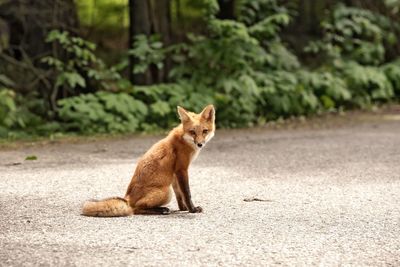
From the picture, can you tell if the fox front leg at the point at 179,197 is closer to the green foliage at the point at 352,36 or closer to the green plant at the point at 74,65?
the green plant at the point at 74,65

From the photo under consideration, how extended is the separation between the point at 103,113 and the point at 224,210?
6809mm

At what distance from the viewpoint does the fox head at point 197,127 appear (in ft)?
20.8

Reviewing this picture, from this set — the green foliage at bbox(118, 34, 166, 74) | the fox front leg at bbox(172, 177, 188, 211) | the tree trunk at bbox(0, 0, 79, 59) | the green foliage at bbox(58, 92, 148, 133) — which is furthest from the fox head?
the tree trunk at bbox(0, 0, 79, 59)

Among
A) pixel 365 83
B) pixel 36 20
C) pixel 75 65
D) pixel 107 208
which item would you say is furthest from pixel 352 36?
pixel 107 208

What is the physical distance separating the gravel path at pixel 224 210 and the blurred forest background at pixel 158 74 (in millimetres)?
1820

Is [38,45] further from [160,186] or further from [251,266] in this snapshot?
[251,266]

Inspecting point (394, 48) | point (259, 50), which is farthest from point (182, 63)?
point (394, 48)

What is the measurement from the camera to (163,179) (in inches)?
247

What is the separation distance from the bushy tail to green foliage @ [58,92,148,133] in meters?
6.71

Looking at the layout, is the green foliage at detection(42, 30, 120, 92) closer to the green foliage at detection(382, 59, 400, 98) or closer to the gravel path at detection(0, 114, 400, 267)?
the gravel path at detection(0, 114, 400, 267)

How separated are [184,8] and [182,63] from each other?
4901 millimetres

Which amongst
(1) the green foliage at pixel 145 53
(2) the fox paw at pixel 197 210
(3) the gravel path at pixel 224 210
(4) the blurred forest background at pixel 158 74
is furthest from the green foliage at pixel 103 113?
(2) the fox paw at pixel 197 210

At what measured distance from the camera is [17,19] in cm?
1490

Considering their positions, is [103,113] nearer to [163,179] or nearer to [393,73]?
[163,179]
